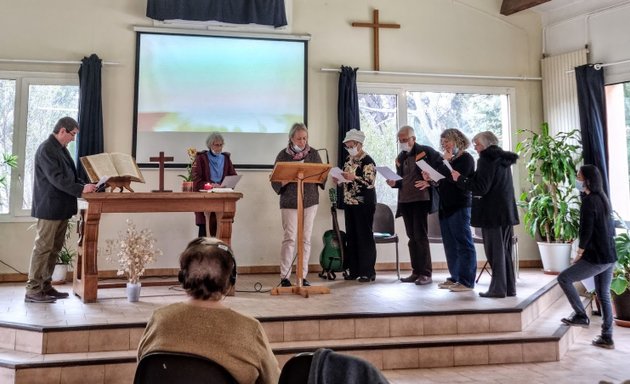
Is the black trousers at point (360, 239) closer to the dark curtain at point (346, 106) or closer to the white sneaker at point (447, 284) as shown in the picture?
the white sneaker at point (447, 284)

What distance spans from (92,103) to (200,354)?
520cm

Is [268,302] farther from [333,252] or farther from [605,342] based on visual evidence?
[605,342]

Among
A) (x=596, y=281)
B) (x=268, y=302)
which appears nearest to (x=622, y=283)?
(x=596, y=281)

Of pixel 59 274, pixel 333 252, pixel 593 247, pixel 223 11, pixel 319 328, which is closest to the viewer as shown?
pixel 319 328

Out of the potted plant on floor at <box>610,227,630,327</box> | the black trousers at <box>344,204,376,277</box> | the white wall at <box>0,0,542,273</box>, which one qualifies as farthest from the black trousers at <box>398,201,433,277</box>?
the potted plant on floor at <box>610,227,630,327</box>

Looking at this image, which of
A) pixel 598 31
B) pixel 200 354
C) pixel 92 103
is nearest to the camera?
pixel 200 354

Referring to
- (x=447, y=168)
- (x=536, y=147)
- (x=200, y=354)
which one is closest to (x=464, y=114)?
(x=536, y=147)

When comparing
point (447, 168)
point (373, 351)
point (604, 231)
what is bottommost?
point (373, 351)

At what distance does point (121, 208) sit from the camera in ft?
14.3

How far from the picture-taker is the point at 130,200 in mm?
4359

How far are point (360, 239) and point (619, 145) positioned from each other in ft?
12.0

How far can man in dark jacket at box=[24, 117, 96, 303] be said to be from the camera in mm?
4270

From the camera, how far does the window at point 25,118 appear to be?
5.99 metres

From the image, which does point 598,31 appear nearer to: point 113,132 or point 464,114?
point 464,114
